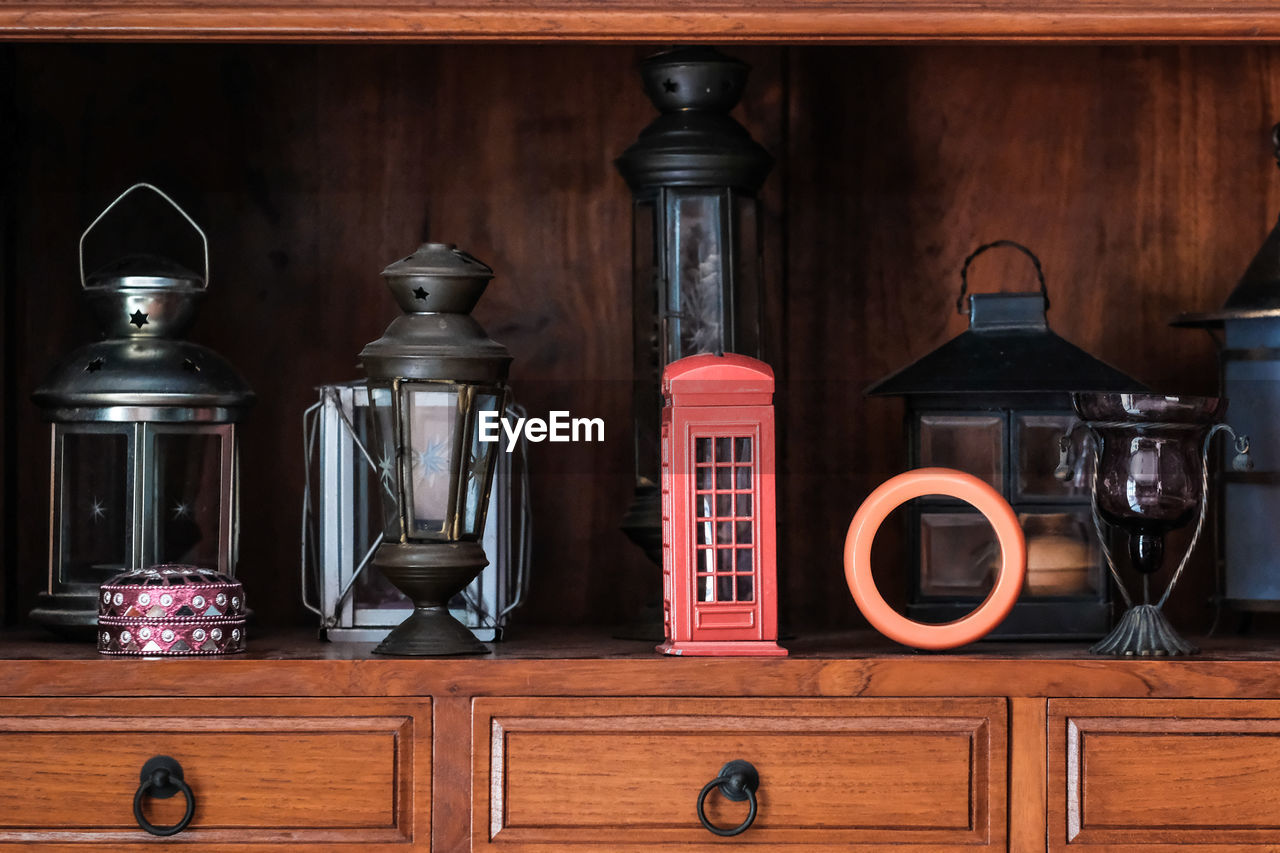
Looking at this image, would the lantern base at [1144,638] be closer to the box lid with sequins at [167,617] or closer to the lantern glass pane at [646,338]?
the lantern glass pane at [646,338]

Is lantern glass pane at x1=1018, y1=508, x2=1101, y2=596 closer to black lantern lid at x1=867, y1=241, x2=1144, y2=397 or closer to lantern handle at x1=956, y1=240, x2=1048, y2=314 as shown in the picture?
black lantern lid at x1=867, y1=241, x2=1144, y2=397

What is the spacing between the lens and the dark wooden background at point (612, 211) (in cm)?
199

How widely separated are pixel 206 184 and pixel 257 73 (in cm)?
17

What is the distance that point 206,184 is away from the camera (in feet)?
6.55

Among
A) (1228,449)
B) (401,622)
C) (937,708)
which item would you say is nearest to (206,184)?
(401,622)

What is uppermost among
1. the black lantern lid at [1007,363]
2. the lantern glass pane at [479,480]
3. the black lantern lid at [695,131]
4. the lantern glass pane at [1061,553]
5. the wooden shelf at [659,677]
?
the black lantern lid at [695,131]

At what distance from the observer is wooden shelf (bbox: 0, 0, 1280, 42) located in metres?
1.48

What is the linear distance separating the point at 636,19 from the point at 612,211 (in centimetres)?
53

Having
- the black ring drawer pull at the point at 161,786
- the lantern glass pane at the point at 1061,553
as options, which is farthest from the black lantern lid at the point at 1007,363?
the black ring drawer pull at the point at 161,786

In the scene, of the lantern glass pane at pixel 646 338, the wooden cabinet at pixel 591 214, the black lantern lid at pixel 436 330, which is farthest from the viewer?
the wooden cabinet at pixel 591 214

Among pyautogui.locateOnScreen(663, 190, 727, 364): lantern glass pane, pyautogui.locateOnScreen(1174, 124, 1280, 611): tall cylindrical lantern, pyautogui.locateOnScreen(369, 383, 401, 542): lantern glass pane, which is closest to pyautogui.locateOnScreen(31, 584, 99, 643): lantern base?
pyautogui.locateOnScreen(369, 383, 401, 542): lantern glass pane

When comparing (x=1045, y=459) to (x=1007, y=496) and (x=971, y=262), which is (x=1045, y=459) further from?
(x=971, y=262)

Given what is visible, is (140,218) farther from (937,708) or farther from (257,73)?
(937,708)

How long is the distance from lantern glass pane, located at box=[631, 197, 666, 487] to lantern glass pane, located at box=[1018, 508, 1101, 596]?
1.48 feet
